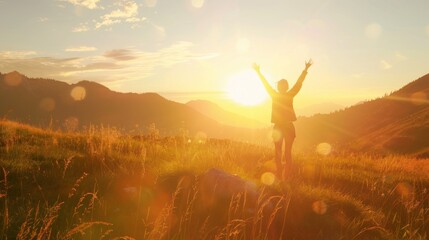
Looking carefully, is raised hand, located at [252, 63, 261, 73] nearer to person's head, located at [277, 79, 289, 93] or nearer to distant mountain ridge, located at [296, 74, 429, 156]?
person's head, located at [277, 79, 289, 93]

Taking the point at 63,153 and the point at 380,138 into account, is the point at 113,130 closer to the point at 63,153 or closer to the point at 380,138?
the point at 63,153

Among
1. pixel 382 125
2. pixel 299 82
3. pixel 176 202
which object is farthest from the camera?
pixel 382 125

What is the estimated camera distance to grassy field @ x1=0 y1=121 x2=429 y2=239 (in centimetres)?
526

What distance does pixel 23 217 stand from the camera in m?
5.39

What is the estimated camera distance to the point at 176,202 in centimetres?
688

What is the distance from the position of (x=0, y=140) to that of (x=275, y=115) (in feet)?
25.1

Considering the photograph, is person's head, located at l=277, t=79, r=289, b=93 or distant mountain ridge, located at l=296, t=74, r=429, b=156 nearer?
person's head, located at l=277, t=79, r=289, b=93

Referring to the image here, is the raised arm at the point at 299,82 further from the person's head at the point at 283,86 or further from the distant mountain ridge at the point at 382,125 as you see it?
the distant mountain ridge at the point at 382,125

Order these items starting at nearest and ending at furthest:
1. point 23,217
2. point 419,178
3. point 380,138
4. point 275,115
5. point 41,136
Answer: point 23,217 → point 275,115 → point 419,178 → point 41,136 → point 380,138

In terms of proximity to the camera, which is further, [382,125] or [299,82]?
[382,125]

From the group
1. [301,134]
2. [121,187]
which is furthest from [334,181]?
[301,134]

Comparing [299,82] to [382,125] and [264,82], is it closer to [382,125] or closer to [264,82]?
[264,82]

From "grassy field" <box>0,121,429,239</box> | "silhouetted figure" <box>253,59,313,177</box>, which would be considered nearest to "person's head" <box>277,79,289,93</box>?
"silhouetted figure" <box>253,59,313,177</box>

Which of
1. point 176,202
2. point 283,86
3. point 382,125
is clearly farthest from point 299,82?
point 382,125
